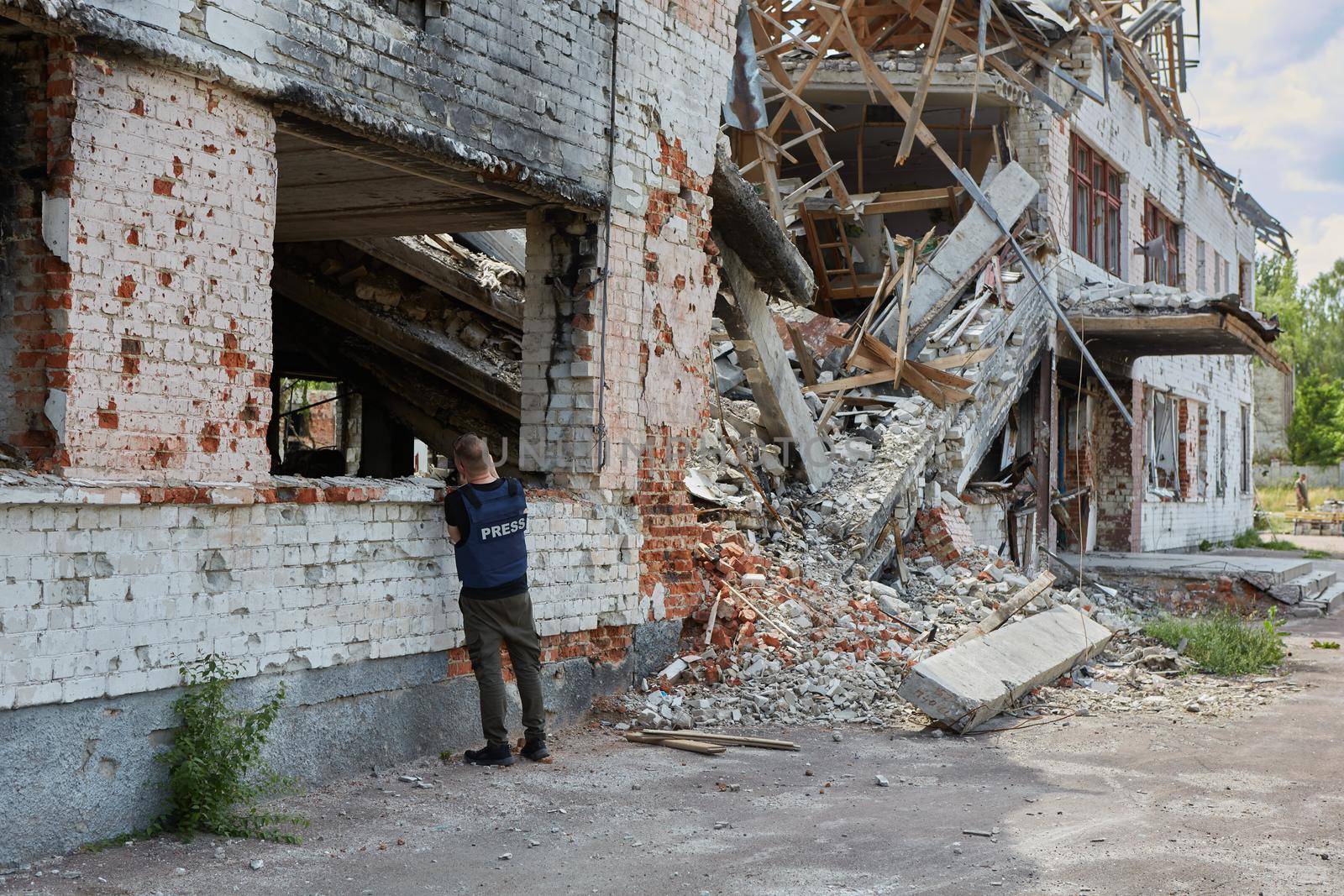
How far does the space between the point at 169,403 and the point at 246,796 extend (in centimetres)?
162

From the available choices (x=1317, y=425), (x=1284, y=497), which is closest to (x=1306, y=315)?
(x=1317, y=425)

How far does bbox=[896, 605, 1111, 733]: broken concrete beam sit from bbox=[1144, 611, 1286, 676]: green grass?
3.44ft

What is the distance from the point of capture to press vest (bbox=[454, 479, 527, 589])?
20.9 feet

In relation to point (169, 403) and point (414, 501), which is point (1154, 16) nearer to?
point (414, 501)

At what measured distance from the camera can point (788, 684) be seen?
810 centimetres

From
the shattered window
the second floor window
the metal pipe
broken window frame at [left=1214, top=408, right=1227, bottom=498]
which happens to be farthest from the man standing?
broken window frame at [left=1214, top=408, right=1227, bottom=498]

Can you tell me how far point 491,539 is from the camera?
642 cm

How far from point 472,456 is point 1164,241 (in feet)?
60.0

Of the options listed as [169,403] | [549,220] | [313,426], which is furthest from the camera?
[313,426]

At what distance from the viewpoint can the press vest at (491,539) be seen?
6.38 m

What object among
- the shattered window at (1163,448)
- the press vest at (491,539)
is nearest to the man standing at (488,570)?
the press vest at (491,539)

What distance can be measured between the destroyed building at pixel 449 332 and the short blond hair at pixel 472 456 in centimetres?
24

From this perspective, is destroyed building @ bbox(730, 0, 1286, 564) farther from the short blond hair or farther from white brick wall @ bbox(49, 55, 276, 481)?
white brick wall @ bbox(49, 55, 276, 481)

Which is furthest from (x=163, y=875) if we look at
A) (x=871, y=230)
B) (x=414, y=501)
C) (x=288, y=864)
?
(x=871, y=230)
